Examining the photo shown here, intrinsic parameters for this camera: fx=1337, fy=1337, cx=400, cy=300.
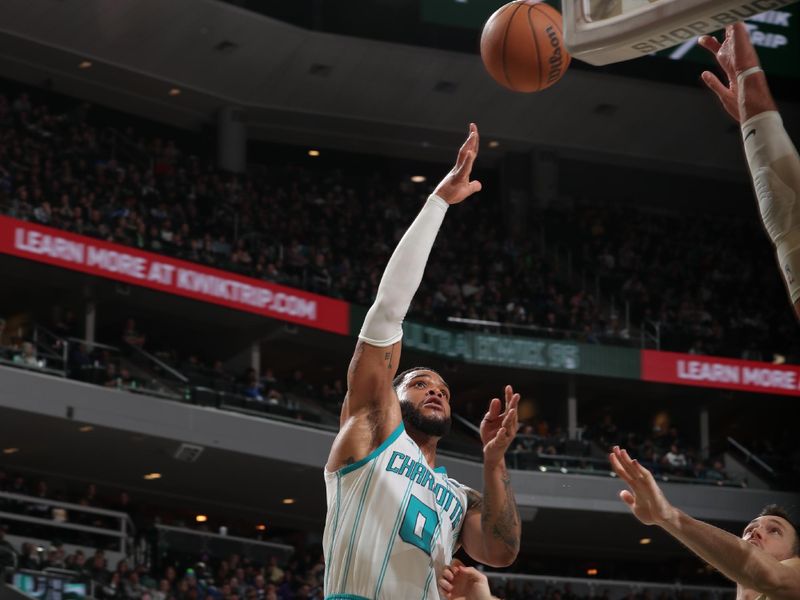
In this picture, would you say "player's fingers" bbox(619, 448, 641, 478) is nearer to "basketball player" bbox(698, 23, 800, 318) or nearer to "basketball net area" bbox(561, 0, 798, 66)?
"basketball player" bbox(698, 23, 800, 318)

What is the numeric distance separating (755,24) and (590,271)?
646cm

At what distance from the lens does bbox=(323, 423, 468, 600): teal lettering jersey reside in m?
4.45

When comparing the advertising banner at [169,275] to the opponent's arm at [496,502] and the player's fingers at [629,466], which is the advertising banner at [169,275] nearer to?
the opponent's arm at [496,502]

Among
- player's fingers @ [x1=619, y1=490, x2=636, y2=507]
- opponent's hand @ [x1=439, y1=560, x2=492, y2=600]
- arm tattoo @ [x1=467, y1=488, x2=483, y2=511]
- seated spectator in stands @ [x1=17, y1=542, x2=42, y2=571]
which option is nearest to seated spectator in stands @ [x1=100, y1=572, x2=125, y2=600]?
seated spectator in stands @ [x1=17, y1=542, x2=42, y2=571]

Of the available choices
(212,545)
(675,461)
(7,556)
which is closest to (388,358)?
(7,556)

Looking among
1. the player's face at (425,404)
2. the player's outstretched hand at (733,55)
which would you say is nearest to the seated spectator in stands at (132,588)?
the player's face at (425,404)

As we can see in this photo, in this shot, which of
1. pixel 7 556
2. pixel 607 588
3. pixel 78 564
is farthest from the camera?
pixel 607 588

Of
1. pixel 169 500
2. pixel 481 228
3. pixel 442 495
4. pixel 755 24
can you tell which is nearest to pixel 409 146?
pixel 481 228

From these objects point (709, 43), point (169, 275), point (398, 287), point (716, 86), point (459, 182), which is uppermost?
point (169, 275)

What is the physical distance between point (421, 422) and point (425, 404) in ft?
0.22

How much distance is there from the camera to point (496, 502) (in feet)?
15.4

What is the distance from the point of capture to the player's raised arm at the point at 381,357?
448 centimetres

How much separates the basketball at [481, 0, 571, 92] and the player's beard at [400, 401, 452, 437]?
287 cm

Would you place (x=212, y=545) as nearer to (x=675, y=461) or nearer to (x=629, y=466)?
(x=675, y=461)
